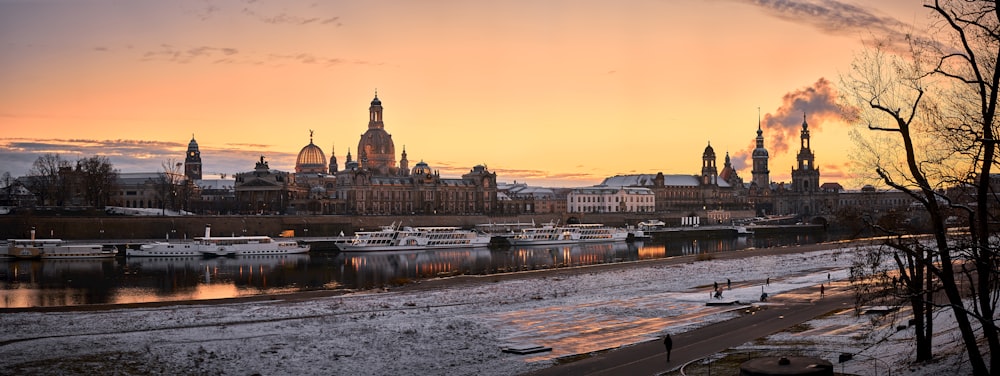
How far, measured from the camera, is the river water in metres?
57.5

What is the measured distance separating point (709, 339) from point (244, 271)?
50230 mm

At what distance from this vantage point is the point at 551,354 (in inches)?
1298

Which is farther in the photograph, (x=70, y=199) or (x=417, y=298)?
(x=70, y=199)

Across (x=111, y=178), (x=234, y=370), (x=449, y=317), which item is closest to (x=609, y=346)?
(x=449, y=317)

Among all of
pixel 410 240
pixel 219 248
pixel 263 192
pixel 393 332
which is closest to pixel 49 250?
pixel 219 248

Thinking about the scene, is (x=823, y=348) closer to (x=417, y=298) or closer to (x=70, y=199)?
(x=417, y=298)

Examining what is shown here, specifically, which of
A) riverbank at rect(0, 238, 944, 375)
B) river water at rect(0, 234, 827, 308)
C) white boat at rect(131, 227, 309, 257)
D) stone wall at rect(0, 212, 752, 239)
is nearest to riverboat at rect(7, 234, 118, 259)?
river water at rect(0, 234, 827, 308)

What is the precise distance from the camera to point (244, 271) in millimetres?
75250

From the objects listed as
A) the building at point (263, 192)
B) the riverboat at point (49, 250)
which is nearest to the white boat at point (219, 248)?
the riverboat at point (49, 250)

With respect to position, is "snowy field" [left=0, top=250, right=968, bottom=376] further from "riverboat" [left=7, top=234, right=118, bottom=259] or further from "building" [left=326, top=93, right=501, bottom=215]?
"building" [left=326, top=93, right=501, bottom=215]

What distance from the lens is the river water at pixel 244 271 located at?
57.5 metres

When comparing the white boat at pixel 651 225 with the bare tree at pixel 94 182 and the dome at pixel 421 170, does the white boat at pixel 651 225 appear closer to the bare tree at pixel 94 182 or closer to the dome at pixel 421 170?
the dome at pixel 421 170

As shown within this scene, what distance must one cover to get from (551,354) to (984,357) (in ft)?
48.4

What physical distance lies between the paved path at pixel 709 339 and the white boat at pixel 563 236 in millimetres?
71367
